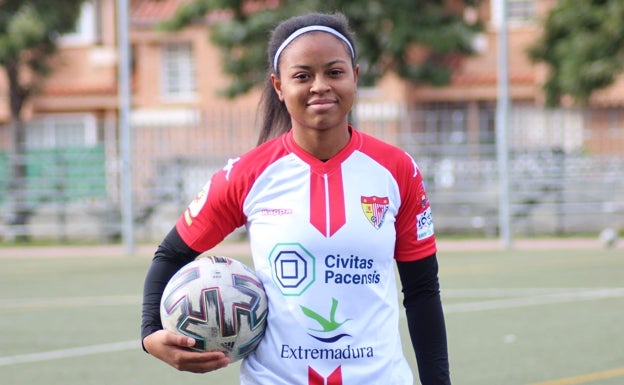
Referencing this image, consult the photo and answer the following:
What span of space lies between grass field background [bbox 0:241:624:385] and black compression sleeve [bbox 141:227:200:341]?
162 inches

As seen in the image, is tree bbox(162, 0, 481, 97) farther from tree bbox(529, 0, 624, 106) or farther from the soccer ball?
the soccer ball

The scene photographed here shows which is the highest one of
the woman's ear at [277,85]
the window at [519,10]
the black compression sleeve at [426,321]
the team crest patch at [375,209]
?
the window at [519,10]

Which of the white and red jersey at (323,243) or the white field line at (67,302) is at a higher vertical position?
the white and red jersey at (323,243)

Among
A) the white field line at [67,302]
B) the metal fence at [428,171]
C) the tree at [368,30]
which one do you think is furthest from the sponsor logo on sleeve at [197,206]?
the tree at [368,30]

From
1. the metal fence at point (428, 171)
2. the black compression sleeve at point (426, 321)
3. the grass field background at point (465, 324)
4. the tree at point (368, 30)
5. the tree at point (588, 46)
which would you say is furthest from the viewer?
the tree at point (368, 30)

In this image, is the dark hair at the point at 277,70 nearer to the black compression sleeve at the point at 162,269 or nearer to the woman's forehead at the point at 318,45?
the woman's forehead at the point at 318,45

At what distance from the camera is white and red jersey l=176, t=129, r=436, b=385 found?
348 cm

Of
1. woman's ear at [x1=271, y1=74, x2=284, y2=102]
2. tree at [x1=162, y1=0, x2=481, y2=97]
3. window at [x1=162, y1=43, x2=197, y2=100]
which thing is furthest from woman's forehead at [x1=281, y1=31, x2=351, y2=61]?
window at [x1=162, y1=43, x2=197, y2=100]

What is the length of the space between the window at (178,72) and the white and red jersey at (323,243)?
3541 centimetres

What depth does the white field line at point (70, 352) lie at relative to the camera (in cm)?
870

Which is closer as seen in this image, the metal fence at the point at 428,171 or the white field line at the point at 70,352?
the white field line at the point at 70,352

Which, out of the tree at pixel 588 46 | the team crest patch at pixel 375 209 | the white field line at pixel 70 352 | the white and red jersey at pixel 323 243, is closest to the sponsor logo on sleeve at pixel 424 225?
the white and red jersey at pixel 323 243

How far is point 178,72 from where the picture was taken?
39094mm

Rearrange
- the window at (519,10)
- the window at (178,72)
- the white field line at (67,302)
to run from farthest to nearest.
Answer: the window at (178,72) < the window at (519,10) < the white field line at (67,302)
